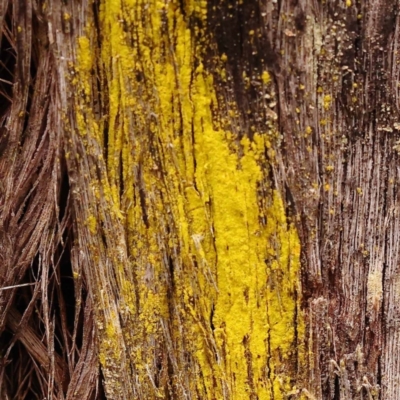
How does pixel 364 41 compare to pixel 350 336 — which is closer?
pixel 364 41

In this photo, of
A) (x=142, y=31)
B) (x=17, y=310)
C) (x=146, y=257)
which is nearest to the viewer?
(x=142, y=31)

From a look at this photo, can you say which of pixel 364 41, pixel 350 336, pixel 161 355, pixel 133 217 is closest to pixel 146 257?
pixel 133 217

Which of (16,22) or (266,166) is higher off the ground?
(16,22)

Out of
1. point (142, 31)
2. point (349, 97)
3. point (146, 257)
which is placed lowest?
point (146, 257)

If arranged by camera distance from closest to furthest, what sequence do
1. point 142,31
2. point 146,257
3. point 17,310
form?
1. point 142,31
2. point 146,257
3. point 17,310

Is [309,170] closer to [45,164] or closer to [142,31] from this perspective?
[142,31]
